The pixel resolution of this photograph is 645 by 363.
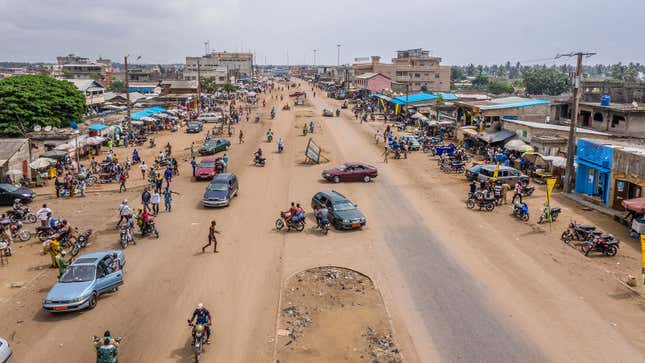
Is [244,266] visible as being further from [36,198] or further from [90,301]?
[36,198]

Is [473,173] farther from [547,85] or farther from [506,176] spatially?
[547,85]

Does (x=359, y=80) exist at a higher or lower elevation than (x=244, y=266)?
higher

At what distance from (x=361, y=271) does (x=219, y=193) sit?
11.3 meters

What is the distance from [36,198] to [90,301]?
1730cm

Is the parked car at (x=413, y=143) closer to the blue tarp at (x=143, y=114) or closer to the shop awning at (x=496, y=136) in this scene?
the shop awning at (x=496, y=136)

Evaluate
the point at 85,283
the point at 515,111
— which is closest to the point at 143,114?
the point at 515,111

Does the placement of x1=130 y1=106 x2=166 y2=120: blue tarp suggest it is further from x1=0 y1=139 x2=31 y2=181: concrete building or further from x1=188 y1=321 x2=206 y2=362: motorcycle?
x1=188 y1=321 x2=206 y2=362: motorcycle

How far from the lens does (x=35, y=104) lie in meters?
44.7

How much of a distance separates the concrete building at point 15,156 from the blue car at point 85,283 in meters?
18.3

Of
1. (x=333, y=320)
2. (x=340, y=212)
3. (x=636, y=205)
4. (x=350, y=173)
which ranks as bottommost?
(x=333, y=320)

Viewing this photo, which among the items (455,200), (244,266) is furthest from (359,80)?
(244,266)

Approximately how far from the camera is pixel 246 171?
37125 millimetres

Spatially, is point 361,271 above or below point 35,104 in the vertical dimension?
below

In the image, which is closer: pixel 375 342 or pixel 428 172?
pixel 375 342
